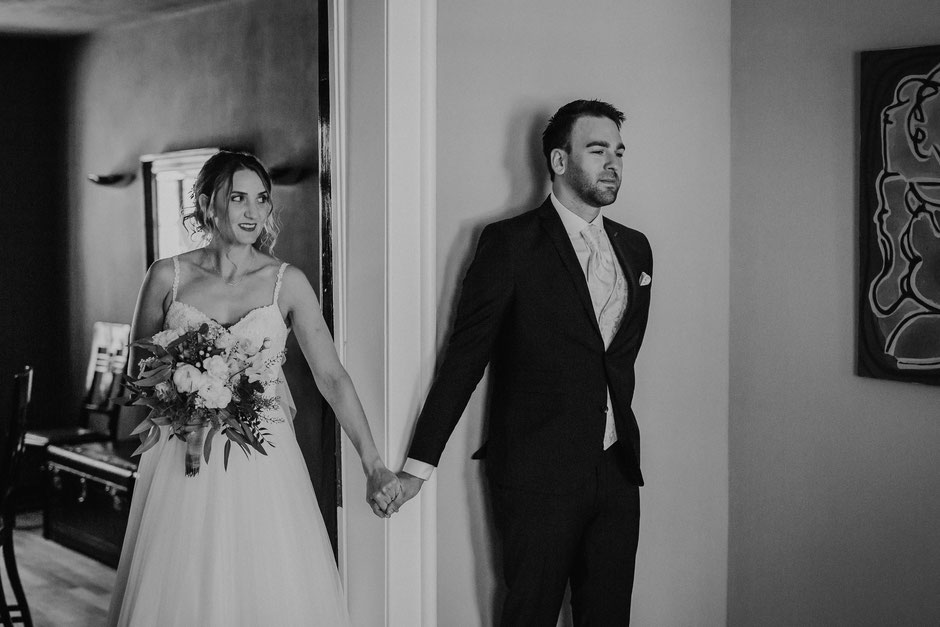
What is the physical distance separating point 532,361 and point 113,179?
1814mm

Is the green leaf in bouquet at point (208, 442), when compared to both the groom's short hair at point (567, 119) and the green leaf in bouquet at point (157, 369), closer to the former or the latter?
the green leaf in bouquet at point (157, 369)

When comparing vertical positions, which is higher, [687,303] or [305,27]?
[305,27]

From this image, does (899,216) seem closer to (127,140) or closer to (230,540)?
(230,540)

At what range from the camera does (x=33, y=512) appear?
3.42m

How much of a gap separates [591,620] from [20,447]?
2.03 m

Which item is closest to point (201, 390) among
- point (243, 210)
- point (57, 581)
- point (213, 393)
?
point (213, 393)

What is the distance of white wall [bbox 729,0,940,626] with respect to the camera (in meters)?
2.80

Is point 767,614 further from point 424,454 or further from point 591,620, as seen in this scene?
point 424,454

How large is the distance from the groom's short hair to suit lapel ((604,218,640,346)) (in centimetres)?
25

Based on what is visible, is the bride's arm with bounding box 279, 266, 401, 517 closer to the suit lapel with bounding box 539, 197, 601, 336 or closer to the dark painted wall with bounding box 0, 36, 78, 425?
the suit lapel with bounding box 539, 197, 601, 336

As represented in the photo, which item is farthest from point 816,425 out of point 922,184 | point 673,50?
point 673,50

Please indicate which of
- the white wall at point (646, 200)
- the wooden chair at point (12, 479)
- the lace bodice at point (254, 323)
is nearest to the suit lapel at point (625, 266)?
the white wall at point (646, 200)

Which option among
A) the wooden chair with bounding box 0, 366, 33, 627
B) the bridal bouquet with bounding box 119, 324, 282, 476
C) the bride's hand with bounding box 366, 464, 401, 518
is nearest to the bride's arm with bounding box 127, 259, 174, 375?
the bridal bouquet with bounding box 119, 324, 282, 476

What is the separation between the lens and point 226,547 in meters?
2.13
